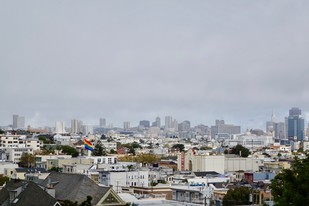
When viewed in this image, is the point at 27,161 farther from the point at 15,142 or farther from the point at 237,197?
the point at 237,197

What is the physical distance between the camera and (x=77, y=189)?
2930cm

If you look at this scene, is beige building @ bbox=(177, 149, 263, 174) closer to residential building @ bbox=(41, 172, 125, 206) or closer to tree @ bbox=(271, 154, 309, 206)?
residential building @ bbox=(41, 172, 125, 206)

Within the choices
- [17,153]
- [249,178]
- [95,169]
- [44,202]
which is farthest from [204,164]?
[44,202]

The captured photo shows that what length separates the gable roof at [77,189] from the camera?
94.2ft

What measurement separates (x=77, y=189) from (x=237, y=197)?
16070mm

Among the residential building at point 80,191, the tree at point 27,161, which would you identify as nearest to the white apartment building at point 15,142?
the tree at point 27,161

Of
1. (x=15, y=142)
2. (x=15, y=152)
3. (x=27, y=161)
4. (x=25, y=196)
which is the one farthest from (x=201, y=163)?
(x=25, y=196)

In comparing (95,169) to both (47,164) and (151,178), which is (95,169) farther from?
(47,164)

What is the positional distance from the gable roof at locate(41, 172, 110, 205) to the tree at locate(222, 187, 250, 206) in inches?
555

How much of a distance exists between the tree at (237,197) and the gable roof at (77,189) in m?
14.1

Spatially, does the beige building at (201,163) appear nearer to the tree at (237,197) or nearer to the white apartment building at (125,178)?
the white apartment building at (125,178)

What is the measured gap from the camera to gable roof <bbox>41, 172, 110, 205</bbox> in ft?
94.2

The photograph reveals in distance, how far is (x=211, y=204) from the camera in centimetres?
4069

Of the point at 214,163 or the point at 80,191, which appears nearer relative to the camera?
the point at 80,191
